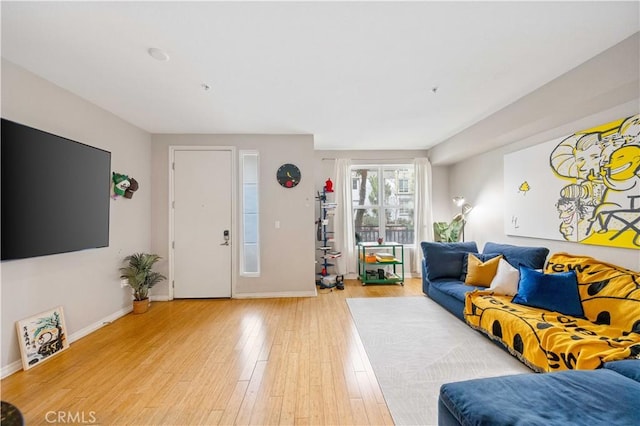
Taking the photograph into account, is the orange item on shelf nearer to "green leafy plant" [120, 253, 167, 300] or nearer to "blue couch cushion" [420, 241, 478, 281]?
"blue couch cushion" [420, 241, 478, 281]

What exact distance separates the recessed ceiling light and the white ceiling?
0.05 metres

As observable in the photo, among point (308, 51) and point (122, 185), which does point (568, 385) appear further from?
point (122, 185)

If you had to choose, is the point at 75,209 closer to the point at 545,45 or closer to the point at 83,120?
the point at 83,120

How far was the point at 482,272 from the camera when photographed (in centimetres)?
327

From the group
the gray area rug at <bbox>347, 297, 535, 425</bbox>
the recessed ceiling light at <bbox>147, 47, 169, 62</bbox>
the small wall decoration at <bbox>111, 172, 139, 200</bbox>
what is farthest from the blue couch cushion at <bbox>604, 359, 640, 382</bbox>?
the small wall decoration at <bbox>111, 172, 139, 200</bbox>

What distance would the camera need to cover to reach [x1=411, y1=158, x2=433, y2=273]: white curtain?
527 centimetres

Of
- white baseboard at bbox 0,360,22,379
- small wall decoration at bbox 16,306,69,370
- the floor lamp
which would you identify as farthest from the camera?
the floor lamp

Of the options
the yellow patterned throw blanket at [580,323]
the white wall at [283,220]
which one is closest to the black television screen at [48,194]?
the white wall at [283,220]

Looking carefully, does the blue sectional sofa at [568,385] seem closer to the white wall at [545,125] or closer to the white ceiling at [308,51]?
the white wall at [545,125]

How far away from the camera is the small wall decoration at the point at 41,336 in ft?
7.30

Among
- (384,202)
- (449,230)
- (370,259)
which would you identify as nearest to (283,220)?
(370,259)

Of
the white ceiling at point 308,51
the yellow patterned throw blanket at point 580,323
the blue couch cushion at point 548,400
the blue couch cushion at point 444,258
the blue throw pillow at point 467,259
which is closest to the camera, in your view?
the blue couch cushion at point 548,400

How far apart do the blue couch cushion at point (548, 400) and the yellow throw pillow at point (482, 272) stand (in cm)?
188

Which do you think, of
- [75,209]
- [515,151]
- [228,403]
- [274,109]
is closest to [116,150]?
[75,209]
